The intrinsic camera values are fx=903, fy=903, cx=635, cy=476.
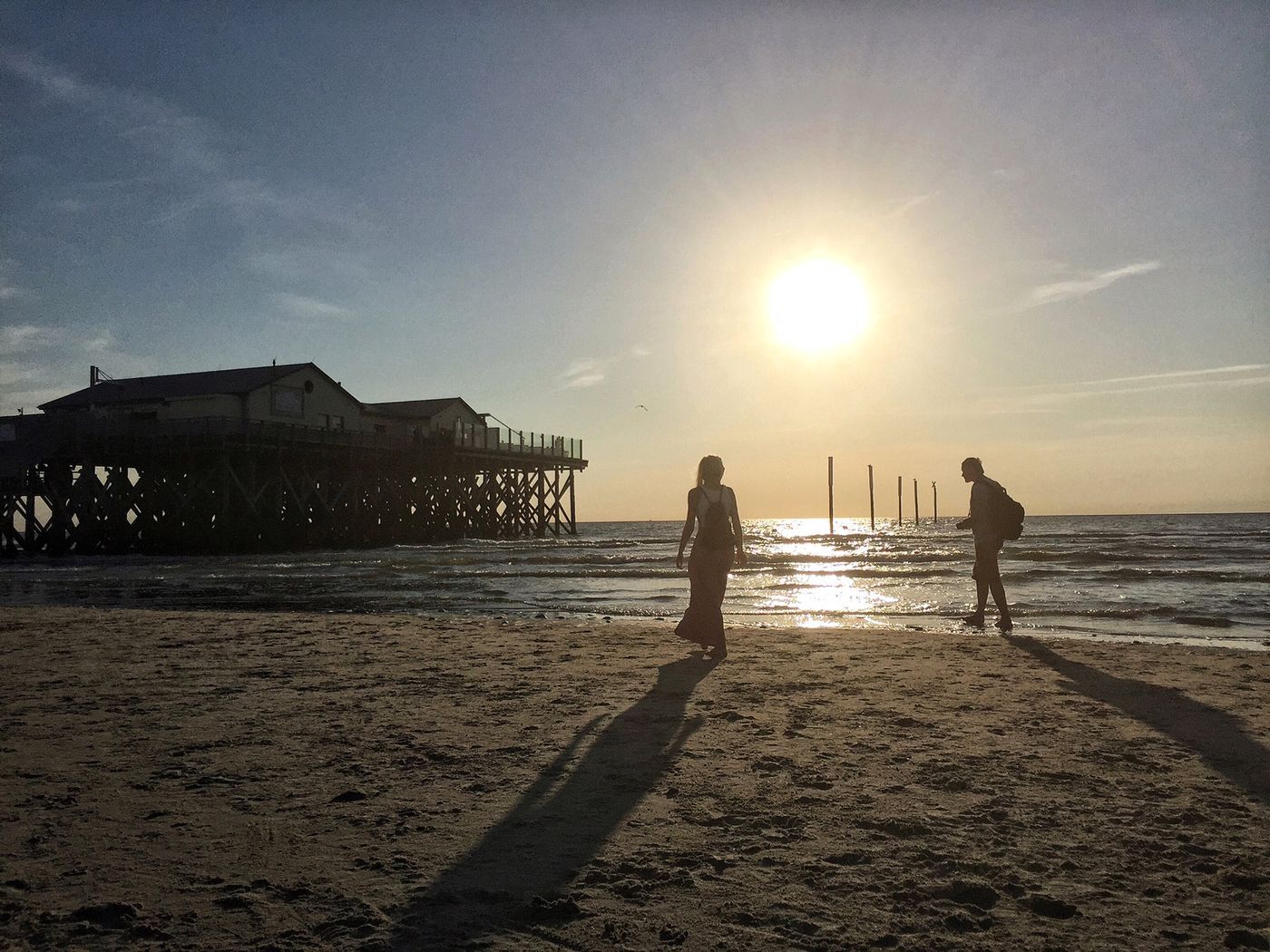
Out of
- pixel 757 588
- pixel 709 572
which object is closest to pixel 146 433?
pixel 757 588

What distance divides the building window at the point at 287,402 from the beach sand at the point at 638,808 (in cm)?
3301

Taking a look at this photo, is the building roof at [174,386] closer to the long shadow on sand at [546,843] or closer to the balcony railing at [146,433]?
the balcony railing at [146,433]

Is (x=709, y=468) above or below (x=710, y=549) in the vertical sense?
above

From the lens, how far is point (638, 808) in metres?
3.56

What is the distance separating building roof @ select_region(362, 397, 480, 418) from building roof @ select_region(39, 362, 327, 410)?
180 inches

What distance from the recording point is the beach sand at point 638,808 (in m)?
2.55

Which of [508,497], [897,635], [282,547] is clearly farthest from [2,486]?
[897,635]

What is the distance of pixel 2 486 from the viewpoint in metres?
37.8

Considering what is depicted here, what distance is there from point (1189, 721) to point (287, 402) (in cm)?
3819

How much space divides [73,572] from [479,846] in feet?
89.0

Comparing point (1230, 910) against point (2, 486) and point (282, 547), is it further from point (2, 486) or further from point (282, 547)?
point (2, 486)

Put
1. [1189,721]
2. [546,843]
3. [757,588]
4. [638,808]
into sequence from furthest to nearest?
[757,588], [1189,721], [638,808], [546,843]

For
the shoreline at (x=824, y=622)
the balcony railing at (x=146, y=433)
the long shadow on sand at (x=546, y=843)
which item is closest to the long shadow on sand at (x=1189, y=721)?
the long shadow on sand at (x=546, y=843)

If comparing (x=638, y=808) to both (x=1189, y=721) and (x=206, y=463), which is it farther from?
(x=206, y=463)
